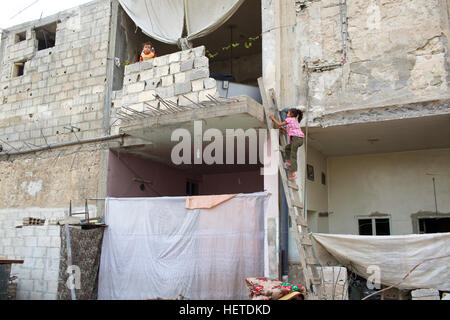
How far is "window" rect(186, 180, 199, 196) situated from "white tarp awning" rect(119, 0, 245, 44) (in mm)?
5477

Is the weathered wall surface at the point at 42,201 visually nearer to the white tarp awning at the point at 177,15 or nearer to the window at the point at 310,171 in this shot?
the white tarp awning at the point at 177,15

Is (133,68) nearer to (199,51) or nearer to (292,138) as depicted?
(199,51)

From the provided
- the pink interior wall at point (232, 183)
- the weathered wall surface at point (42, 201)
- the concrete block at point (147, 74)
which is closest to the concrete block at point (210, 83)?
the concrete block at point (147, 74)

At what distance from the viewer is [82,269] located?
27.0 ft

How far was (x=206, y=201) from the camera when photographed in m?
7.72

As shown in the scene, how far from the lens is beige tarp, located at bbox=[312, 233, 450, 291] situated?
266 inches

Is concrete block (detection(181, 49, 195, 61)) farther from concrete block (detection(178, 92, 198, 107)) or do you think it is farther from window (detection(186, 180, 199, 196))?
window (detection(186, 180, 199, 196))

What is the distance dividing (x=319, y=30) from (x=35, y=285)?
893 centimetres

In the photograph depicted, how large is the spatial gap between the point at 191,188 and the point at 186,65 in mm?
6022

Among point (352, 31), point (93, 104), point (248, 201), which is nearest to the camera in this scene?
point (248, 201)

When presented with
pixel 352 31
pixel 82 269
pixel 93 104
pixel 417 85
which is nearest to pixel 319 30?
pixel 352 31

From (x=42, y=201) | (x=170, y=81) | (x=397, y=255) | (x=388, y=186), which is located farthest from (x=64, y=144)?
(x=388, y=186)

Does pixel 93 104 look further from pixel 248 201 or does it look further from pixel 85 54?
pixel 248 201

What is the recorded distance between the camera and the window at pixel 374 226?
33.4 ft
